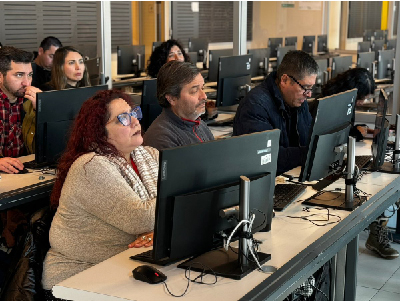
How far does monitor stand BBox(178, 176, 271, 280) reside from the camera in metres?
1.88

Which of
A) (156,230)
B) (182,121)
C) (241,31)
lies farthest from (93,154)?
(241,31)

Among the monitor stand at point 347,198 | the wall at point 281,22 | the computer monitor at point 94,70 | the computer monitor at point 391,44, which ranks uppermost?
the wall at point 281,22

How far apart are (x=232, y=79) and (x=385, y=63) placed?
180cm

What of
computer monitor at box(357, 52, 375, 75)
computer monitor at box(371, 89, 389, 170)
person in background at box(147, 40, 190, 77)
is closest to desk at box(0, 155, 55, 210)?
computer monitor at box(371, 89, 389, 170)

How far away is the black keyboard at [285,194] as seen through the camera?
8.93 feet

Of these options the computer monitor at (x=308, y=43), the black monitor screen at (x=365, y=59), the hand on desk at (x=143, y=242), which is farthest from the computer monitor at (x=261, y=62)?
the hand on desk at (x=143, y=242)

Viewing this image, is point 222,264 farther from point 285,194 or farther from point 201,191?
point 285,194

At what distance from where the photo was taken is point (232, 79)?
5.48 m

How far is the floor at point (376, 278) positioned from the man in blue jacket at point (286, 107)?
84cm

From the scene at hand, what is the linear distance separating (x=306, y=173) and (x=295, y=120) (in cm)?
98

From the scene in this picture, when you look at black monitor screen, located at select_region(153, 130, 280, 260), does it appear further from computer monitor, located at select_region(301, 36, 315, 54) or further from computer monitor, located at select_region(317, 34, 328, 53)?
computer monitor, located at select_region(301, 36, 315, 54)

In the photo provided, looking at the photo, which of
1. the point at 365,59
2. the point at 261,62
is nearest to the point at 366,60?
the point at 365,59

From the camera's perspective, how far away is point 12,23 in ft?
25.6

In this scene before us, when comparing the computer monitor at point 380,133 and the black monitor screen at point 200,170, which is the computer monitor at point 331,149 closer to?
the computer monitor at point 380,133
